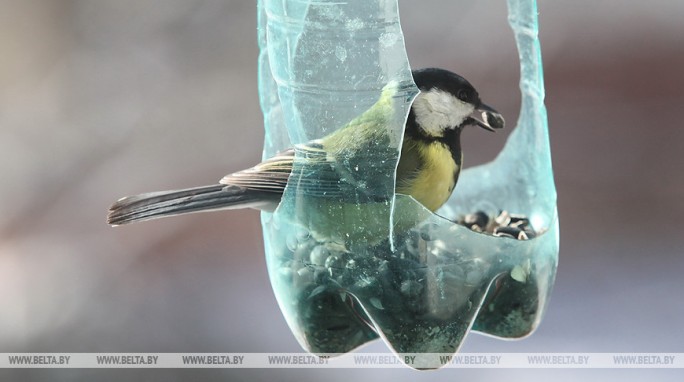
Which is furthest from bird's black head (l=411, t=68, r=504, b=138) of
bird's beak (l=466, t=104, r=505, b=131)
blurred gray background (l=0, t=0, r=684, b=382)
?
blurred gray background (l=0, t=0, r=684, b=382)

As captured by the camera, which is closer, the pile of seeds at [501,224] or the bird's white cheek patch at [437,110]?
the bird's white cheek patch at [437,110]

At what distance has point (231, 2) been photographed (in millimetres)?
2250

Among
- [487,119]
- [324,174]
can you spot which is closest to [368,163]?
[324,174]

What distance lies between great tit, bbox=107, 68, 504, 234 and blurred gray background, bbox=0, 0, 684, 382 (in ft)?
2.15

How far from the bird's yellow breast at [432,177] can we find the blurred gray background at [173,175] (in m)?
0.69

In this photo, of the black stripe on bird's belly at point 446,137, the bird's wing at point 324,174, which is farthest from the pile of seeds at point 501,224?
the bird's wing at point 324,174

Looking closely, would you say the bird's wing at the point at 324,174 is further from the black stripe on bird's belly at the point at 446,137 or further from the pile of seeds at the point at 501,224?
the pile of seeds at the point at 501,224

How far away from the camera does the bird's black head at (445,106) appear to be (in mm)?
1288

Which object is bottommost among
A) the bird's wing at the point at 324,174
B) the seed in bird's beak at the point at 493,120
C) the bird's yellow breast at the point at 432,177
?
the bird's yellow breast at the point at 432,177

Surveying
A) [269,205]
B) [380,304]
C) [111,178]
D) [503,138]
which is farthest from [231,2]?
[380,304]

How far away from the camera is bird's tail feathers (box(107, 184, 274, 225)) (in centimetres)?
126

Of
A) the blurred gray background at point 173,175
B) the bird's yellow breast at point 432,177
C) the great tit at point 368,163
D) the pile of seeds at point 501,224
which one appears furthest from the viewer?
the blurred gray background at point 173,175

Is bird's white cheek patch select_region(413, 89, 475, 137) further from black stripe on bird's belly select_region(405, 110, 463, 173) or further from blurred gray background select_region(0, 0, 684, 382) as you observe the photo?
blurred gray background select_region(0, 0, 684, 382)

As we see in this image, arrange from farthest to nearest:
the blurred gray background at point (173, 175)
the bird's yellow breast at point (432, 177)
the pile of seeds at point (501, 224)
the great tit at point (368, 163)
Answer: the blurred gray background at point (173, 175)
the pile of seeds at point (501, 224)
the bird's yellow breast at point (432, 177)
the great tit at point (368, 163)
